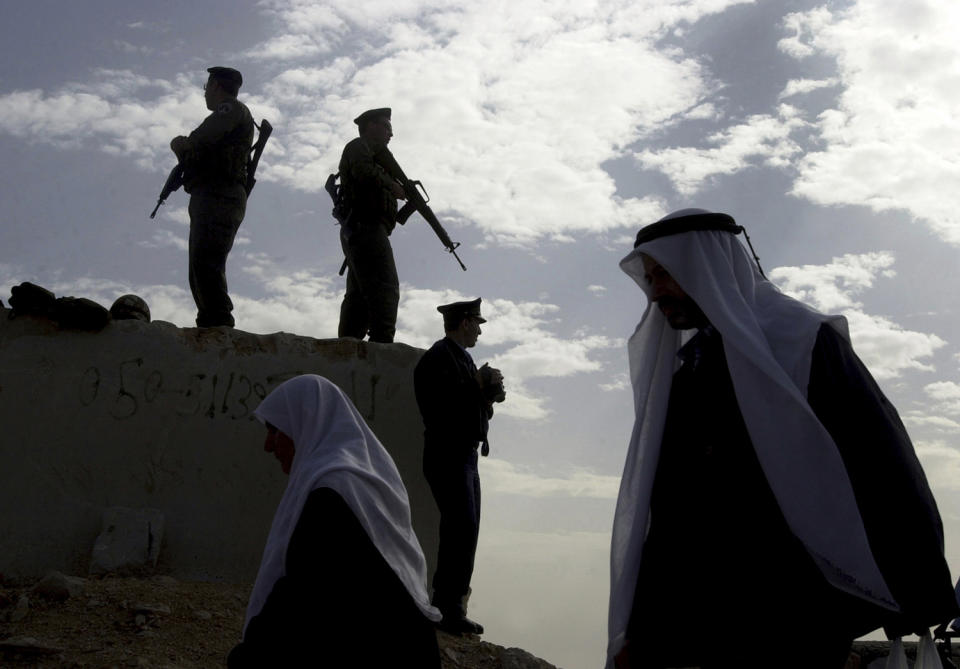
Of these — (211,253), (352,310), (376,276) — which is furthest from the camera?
(352,310)

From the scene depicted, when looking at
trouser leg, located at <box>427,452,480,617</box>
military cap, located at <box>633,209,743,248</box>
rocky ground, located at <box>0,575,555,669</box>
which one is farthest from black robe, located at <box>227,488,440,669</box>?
trouser leg, located at <box>427,452,480,617</box>

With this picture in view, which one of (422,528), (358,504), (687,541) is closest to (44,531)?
(422,528)

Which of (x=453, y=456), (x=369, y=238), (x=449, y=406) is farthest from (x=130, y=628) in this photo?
(x=369, y=238)

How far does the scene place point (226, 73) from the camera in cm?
639

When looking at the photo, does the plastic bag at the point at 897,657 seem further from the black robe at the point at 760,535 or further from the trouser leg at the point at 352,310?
the trouser leg at the point at 352,310

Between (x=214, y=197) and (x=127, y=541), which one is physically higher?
(x=214, y=197)

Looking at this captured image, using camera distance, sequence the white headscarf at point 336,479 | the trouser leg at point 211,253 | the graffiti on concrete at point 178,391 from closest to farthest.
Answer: the white headscarf at point 336,479 < the graffiti on concrete at point 178,391 < the trouser leg at point 211,253

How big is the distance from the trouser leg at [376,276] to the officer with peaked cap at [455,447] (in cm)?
94

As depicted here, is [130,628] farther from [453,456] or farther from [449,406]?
[449,406]

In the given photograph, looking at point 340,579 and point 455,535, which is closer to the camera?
point 340,579

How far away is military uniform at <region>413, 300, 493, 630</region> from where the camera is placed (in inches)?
201

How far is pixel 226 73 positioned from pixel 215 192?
784 millimetres

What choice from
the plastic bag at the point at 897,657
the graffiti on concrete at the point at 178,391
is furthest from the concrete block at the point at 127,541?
the plastic bag at the point at 897,657

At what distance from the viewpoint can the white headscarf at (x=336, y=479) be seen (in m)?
2.65
